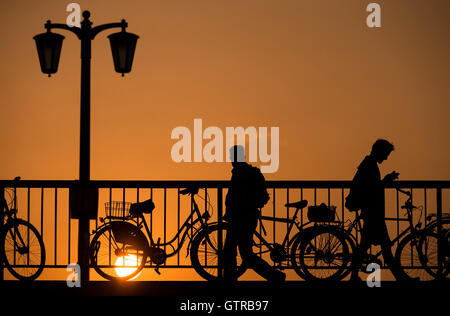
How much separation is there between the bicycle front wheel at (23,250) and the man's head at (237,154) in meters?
3.13

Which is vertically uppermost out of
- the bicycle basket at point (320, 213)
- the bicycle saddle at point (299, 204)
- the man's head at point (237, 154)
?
the man's head at point (237, 154)

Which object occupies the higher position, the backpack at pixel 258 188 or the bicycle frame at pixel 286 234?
the backpack at pixel 258 188

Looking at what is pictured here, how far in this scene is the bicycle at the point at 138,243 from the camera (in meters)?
8.23

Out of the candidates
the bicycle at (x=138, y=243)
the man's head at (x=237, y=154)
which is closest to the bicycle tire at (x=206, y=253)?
the bicycle at (x=138, y=243)

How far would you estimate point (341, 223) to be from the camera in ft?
27.1

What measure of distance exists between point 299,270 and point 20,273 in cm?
398

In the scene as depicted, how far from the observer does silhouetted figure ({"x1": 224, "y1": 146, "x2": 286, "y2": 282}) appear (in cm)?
765

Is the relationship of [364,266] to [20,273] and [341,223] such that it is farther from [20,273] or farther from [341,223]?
[20,273]

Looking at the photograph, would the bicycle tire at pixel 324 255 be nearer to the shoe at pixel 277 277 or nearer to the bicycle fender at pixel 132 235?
the shoe at pixel 277 277

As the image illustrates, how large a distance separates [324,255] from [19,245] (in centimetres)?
446

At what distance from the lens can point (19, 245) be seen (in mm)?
8922

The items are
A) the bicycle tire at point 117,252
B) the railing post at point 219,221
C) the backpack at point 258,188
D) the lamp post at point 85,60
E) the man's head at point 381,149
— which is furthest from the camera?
the bicycle tire at point 117,252
